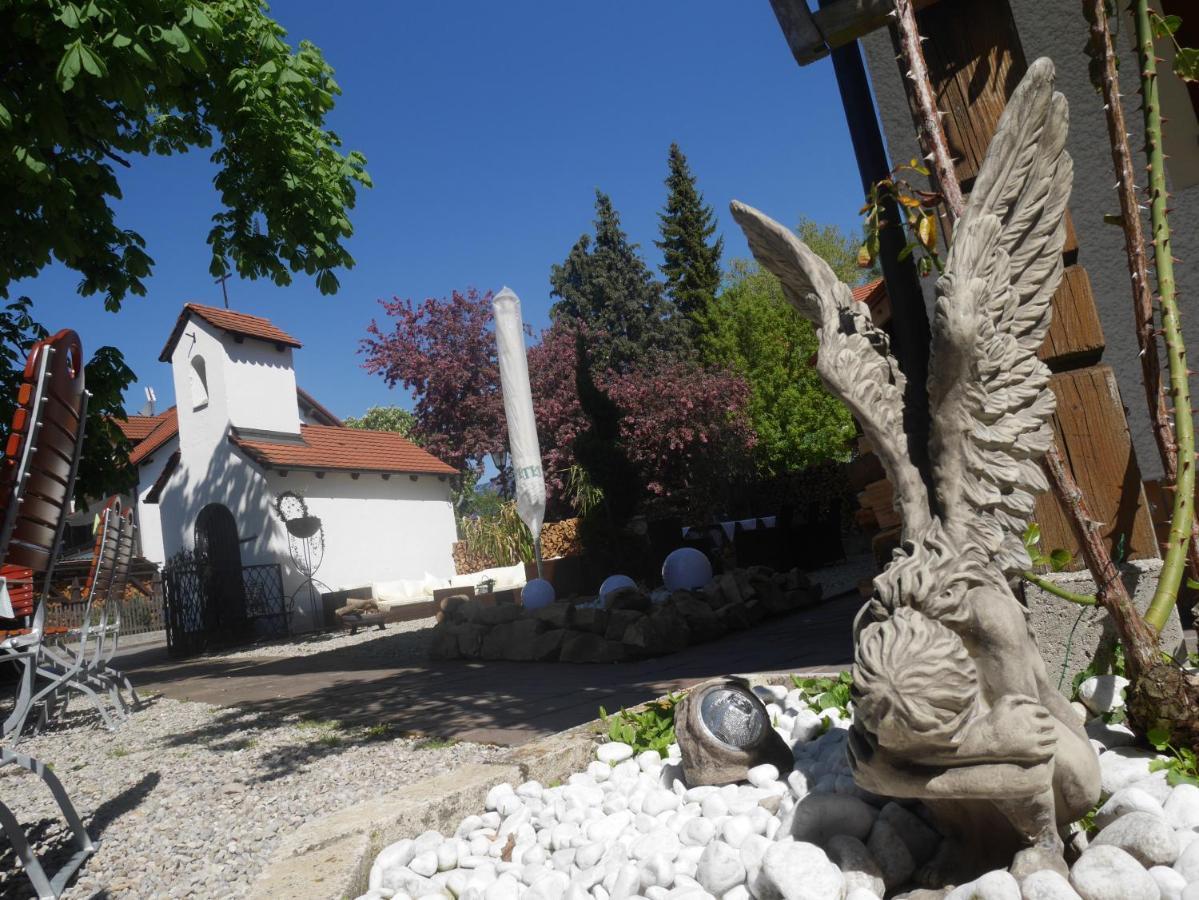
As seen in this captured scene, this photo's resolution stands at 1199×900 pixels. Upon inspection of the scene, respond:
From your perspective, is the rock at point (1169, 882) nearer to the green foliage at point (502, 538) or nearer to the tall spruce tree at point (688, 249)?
the green foliage at point (502, 538)

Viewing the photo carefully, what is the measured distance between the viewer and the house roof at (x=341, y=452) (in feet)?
49.8

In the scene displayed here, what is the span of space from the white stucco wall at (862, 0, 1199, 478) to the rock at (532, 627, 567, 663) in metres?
5.12

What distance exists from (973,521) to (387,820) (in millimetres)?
1809

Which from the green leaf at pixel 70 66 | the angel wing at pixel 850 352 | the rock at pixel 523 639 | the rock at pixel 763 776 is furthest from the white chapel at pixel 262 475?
the angel wing at pixel 850 352

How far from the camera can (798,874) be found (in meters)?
1.61

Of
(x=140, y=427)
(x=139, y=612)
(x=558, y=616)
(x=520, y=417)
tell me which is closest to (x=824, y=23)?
(x=558, y=616)

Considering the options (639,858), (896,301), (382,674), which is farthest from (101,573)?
(896,301)

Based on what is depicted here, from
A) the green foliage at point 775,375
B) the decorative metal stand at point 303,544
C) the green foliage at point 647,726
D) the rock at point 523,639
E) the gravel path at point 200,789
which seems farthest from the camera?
the green foliage at point 775,375

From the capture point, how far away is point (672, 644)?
7242mm

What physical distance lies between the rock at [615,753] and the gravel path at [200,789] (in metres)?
0.46

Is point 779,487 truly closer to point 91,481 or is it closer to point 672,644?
point 672,644

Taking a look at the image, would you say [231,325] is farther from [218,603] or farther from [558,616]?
[558,616]

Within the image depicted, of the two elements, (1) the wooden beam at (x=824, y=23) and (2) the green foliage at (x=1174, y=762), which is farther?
(1) the wooden beam at (x=824, y=23)

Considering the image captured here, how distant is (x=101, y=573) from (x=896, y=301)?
18.8 ft
